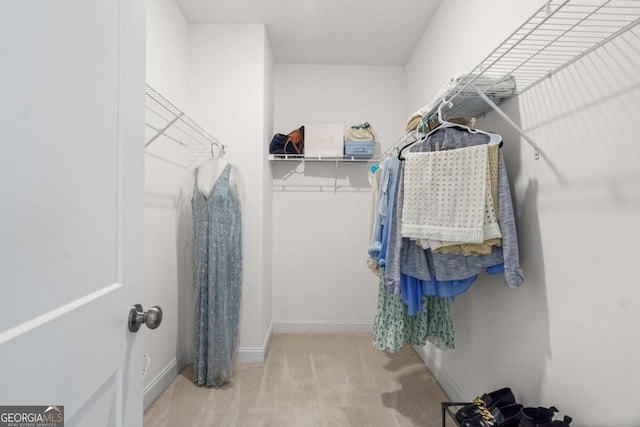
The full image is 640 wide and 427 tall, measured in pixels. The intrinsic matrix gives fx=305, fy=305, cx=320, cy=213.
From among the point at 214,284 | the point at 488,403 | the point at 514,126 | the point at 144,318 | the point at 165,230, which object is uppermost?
the point at 514,126

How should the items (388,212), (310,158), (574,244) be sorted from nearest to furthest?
(574,244) < (388,212) < (310,158)

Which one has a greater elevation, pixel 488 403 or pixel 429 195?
pixel 429 195

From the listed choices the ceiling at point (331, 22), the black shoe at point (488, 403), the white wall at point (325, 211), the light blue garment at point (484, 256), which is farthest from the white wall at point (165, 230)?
the black shoe at point (488, 403)

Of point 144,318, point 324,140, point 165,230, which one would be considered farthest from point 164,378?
point 324,140

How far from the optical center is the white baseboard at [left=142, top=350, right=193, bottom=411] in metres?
1.82

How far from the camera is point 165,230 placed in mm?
2021

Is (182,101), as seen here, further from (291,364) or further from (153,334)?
(291,364)

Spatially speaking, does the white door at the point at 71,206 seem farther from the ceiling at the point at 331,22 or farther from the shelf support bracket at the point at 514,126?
the ceiling at the point at 331,22

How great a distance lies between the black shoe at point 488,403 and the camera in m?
1.24

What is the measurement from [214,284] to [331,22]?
216cm

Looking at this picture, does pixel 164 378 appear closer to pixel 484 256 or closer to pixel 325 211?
pixel 325 211

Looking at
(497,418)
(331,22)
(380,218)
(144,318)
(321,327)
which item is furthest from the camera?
(321,327)

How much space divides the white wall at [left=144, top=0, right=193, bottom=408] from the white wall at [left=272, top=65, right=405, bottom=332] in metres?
0.94

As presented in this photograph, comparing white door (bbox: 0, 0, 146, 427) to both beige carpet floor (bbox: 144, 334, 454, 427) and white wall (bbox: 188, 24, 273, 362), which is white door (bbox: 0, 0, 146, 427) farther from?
white wall (bbox: 188, 24, 273, 362)
